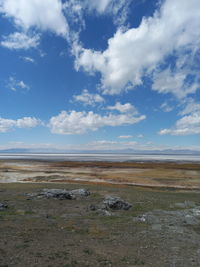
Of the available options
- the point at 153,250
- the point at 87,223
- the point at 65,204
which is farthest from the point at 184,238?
the point at 65,204

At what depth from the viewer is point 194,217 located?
1939 centimetres

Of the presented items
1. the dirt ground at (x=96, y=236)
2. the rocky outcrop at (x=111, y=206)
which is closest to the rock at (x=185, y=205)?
the dirt ground at (x=96, y=236)

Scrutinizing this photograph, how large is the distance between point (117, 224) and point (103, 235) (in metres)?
2.90

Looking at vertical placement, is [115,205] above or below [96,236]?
above

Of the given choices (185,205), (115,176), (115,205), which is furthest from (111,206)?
(115,176)

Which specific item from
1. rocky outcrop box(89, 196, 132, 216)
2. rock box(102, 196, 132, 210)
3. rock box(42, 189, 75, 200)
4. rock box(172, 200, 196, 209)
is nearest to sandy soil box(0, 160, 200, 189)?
rock box(172, 200, 196, 209)

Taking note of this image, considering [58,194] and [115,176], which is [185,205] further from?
[115,176]

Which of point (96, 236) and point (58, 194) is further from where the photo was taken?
point (58, 194)

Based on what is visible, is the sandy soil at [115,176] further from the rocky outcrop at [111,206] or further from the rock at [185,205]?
the rocky outcrop at [111,206]

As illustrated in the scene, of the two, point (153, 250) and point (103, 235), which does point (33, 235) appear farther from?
point (153, 250)

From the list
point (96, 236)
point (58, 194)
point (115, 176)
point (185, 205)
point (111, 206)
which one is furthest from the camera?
point (115, 176)

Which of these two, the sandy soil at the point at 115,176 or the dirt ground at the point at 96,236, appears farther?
the sandy soil at the point at 115,176

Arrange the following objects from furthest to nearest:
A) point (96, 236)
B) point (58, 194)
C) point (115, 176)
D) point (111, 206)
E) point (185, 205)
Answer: point (115, 176), point (58, 194), point (185, 205), point (111, 206), point (96, 236)

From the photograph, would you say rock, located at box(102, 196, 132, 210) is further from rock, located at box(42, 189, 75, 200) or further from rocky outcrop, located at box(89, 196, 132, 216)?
rock, located at box(42, 189, 75, 200)
